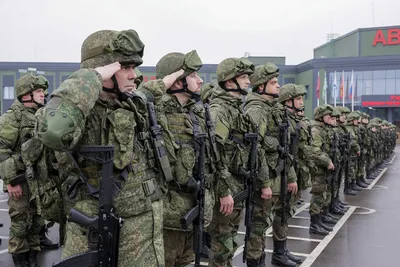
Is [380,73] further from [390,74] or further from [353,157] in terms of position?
[353,157]

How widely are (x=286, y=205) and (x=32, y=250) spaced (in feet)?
11.6

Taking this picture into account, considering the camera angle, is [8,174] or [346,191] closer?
[8,174]

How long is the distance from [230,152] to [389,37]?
2073 inches

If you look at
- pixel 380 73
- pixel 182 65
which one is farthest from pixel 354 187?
pixel 380 73

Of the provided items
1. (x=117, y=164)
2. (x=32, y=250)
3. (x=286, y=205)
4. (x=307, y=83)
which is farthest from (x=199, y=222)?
(x=307, y=83)

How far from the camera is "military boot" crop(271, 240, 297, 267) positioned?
596cm

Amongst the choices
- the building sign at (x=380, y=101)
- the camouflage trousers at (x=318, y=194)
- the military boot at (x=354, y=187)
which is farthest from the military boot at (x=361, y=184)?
the building sign at (x=380, y=101)

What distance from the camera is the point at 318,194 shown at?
8.11 m

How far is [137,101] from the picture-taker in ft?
9.91

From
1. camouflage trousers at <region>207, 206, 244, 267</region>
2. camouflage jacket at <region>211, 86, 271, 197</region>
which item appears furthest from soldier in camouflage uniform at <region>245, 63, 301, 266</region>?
camouflage trousers at <region>207, 206, 244, 267</region>

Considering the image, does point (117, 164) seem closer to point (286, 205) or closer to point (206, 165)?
point (206, 165)

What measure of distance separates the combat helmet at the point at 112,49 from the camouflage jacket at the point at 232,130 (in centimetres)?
196

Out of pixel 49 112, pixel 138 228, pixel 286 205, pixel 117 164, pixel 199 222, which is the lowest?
pixel 286 205

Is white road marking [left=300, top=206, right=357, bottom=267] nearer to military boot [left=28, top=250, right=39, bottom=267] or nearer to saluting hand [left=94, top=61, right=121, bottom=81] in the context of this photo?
military boot [left=28, top=250, right=39, bottom=267]
